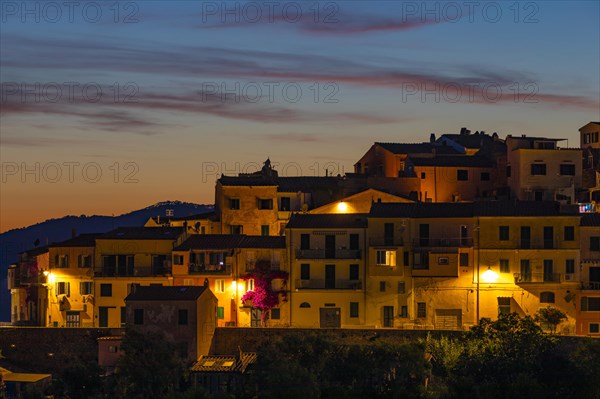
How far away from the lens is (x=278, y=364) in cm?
6188

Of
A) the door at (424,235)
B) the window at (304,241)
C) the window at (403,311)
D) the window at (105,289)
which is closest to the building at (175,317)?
the window at (105,289)

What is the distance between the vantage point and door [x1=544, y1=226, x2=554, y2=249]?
71812 mm

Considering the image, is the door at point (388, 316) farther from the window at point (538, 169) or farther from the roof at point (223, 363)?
the window at point (538, 169)

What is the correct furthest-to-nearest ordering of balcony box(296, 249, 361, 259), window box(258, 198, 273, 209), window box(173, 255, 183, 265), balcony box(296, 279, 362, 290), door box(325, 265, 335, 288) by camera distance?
window box(258, 198, 273, 209) < window box(173, 255, 183, 265) < balcony box(296, 249, 361, 259) < door box(325, 265, 335, 288) < balcony box(296, 279, 362, 290)

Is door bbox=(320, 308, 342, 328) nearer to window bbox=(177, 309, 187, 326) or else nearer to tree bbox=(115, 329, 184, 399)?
window bbox=(177, 309, 187, 326)

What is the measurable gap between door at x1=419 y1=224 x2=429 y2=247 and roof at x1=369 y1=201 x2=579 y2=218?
59 centimetres

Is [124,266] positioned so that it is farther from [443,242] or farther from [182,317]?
[443,242]

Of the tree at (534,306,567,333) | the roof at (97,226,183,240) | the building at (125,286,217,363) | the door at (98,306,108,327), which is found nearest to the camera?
the building at (125,286,217,363)

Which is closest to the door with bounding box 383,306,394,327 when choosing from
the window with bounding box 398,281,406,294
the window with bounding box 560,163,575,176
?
the window with bounding box 398,281,406,294

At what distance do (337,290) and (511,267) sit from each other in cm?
913

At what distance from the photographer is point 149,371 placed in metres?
62.1

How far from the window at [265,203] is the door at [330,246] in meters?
8.14

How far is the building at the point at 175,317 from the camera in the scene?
220 ft

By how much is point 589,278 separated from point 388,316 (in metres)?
10.7
